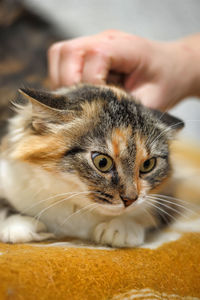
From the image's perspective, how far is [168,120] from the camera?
1215 millimetres

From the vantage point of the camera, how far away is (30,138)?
3.49ft

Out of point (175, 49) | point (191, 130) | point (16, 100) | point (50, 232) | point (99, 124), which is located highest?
point (191, 130)

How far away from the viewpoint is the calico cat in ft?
3.17

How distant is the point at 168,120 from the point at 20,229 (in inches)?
25.5

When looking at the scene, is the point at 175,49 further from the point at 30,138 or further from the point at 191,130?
the point at 191,130

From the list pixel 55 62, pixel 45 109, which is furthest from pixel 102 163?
pixel 55 62

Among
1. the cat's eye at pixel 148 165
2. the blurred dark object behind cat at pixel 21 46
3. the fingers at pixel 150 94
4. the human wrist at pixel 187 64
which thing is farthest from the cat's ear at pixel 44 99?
the blurred dark object behind cat at pixel 21 46

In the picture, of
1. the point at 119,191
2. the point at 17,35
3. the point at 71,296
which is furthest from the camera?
the point at 17,35

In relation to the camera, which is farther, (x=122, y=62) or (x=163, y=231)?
(x=122, y=62)

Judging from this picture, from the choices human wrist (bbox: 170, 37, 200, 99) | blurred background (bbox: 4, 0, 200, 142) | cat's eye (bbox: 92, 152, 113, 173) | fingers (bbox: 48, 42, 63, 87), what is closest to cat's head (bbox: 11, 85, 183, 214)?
cat's eye (bbox: 92, 152, 113, 173)

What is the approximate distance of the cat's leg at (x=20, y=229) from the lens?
969mm

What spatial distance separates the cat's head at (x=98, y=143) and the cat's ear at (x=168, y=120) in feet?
0.16

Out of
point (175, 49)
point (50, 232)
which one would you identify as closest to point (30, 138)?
point (50, 232)

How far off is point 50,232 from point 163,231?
40cm
